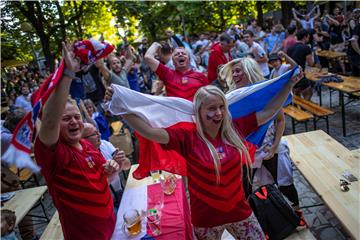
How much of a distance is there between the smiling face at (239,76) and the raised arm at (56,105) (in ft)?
6.18

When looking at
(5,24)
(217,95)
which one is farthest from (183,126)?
(5,24)

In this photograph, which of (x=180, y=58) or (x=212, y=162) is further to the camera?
(x=180, y=58)

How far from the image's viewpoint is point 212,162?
2.22 m

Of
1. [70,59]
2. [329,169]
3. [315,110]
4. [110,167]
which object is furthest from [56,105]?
[315,110]

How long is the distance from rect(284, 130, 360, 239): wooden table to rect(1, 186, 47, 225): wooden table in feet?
10.2

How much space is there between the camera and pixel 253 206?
10.0 feet

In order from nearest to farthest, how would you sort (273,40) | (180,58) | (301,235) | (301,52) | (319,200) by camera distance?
(301,235) < (319,200) < (180,58) < (301,52) < (273,40)

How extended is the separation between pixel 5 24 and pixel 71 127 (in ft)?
23.8

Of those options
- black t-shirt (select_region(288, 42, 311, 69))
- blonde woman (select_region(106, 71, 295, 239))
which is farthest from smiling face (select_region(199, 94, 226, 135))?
black t-shirt (select_region(288, 42, 311, 69))

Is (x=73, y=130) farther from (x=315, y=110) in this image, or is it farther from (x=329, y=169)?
(x=315, y=110)

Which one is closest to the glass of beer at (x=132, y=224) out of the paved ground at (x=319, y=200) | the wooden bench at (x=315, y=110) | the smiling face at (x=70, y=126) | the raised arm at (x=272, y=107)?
the smiling face at (x=70, y=126)

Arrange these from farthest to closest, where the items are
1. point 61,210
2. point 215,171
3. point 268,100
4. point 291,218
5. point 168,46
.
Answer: point 168,46 → point 291,218 → point 268,100 → point 215,171 → point 61,210

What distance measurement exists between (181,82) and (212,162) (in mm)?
2317

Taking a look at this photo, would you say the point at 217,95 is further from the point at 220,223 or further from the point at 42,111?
the point at 42,111
